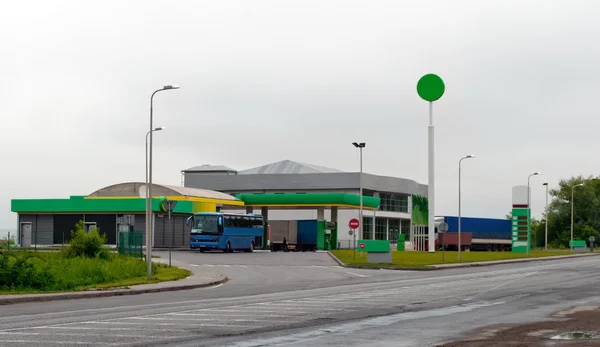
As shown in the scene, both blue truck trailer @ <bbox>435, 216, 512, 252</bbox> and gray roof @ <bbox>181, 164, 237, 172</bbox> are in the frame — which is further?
gray roof @ <bbox>181, 164, 237, 172</bbox>

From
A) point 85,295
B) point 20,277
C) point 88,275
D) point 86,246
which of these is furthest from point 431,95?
point 85,295

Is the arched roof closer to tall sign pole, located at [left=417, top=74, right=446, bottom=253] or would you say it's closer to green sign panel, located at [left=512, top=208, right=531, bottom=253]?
tall sign pole, located at [left=417, top=74, right=446, bottom=253]

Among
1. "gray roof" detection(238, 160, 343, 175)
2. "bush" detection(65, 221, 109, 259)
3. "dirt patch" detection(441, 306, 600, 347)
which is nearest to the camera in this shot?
"dirt patch" detection(441, 306, 600, 347)

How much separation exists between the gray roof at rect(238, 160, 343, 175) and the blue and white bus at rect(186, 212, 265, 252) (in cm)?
5072

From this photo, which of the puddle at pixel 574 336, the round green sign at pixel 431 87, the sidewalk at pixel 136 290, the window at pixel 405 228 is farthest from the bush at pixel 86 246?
the window at pixel 405 228

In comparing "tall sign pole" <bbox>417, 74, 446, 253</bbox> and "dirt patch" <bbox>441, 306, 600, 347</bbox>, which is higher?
"tall sign pole" <bbox>417, 74, 446, 253</bbox>

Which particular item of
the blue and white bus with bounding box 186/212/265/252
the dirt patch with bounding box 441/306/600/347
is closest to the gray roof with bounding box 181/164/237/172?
the blue and white bus with bounding box 186/212/265/252

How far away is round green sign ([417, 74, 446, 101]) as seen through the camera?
85.8 m

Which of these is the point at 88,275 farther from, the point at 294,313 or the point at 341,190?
the point at 341,190

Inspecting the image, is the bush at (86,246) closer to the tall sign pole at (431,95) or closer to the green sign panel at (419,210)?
the tall sign pole at (431,95)

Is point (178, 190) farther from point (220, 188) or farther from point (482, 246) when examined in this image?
point (482, 246)

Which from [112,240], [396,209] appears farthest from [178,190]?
[396,209]

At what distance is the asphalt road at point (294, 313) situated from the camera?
15047 mm

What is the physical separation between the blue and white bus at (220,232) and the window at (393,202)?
4285cm
